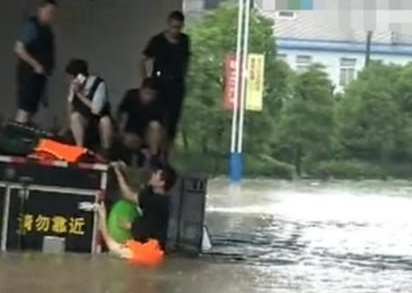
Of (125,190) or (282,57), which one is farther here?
(282,57)

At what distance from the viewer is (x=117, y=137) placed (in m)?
13.1

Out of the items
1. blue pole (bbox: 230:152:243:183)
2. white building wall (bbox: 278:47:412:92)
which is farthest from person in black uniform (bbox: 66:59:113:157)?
white building wall (bbox: 278:47:412:92)

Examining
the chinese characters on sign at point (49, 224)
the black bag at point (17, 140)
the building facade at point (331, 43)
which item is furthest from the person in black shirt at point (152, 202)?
the building facade at point (331, 43)

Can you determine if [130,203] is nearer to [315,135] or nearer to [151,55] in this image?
[151,55]

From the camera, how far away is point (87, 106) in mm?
13359

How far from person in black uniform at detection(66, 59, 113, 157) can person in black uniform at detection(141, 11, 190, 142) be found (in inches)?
37.4

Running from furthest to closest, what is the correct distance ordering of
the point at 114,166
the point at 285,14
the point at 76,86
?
the point at 285,14 < the point at 76,86 < the point at 114,166

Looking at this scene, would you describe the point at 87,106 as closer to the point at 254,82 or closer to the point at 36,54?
the point at 36,54

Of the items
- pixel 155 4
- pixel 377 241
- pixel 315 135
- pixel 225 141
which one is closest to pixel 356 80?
pixel 315 135

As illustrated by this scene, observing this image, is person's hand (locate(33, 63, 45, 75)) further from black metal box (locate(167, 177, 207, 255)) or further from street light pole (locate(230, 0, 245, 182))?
street light pole (locate(230, 0, 245, 182))

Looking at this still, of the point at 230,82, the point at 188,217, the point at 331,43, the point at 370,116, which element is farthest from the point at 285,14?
the point at 188,217

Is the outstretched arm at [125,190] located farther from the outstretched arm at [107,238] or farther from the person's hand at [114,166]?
the outstretched arm at [107,238]

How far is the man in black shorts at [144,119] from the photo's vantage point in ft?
43.4

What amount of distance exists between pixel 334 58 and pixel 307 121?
9.24 ft
